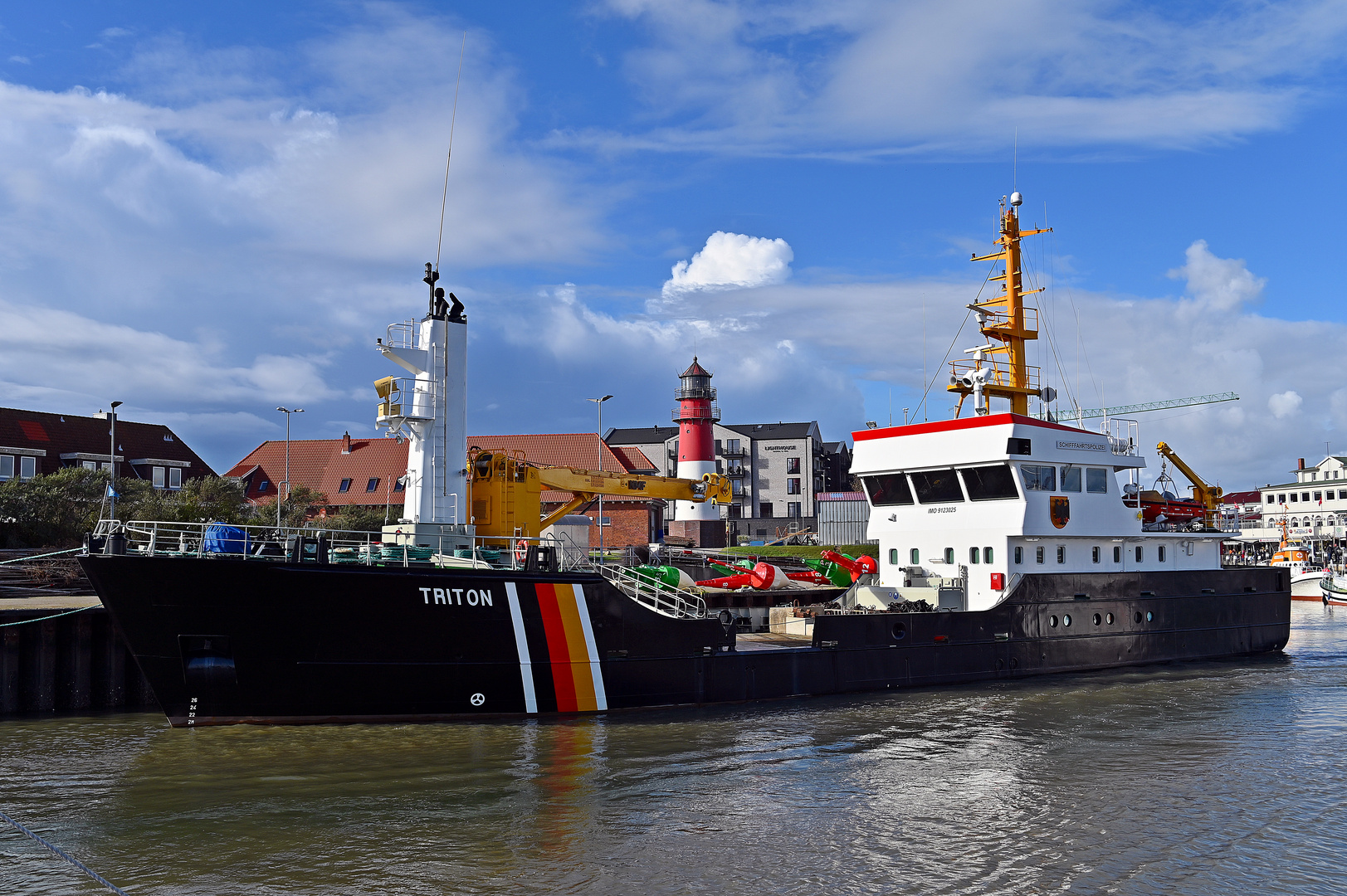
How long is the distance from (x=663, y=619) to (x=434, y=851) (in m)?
7.72

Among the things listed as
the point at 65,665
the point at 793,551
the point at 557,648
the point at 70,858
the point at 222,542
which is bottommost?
the point at 70,858

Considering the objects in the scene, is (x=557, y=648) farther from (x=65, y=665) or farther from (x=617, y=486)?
(x=65, y=665)

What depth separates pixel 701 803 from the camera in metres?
12.8

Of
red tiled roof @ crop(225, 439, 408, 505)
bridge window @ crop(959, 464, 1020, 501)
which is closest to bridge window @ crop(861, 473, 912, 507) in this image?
bridge window @ crop(959, 464, 1020, 501)

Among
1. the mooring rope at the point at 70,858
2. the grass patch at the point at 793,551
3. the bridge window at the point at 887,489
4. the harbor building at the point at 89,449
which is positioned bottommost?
the mooring rope at the point at 70,858

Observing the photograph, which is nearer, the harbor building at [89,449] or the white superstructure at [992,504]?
the white superstructure at [992,504]

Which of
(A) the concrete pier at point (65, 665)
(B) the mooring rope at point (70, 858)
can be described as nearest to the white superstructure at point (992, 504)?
(A) the concrete pier at point (65, 665)

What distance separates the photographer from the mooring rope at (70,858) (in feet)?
32.2

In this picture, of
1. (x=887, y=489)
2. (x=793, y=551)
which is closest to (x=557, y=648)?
(x=887, y=489)

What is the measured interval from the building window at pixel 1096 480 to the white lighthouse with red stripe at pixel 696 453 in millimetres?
35188

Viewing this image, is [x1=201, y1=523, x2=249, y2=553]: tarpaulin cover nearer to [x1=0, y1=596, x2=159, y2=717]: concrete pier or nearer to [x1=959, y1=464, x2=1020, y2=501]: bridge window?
[x1=0, y1=596, x2=159, y2=717]: concrete pier

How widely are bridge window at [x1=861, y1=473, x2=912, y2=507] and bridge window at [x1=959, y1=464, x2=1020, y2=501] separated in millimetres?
1472

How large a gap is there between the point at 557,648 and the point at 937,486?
1026 centimetres

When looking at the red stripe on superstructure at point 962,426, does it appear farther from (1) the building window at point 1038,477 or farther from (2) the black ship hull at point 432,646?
(2) the black ship hull at point 432,646
